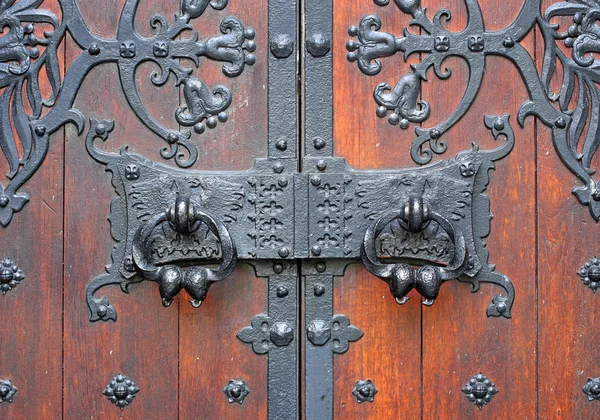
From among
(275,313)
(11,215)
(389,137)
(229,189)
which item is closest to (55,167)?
(11,215)

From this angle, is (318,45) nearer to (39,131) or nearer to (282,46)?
(282,46)

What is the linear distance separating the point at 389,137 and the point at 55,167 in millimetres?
498

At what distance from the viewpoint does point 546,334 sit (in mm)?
1359

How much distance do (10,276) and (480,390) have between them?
71cm

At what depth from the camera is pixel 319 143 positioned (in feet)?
4.45

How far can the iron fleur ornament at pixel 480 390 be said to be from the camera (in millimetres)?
1354

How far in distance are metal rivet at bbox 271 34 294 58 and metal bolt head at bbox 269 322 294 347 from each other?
15.6 inches

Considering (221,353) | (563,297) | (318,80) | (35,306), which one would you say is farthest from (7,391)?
(563,297)

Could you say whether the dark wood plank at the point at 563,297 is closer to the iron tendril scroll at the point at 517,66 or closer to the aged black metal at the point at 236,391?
the iron tendril scroll at the point at 517,66

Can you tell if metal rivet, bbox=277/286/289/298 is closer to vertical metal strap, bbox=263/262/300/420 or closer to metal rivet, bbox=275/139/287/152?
vertical metal strap, bbox=263/262/300/420

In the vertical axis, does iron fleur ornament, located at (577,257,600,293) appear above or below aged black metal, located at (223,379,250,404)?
above

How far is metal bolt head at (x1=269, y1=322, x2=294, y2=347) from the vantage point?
4.42ft

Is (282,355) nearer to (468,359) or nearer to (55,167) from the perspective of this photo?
(468,359)

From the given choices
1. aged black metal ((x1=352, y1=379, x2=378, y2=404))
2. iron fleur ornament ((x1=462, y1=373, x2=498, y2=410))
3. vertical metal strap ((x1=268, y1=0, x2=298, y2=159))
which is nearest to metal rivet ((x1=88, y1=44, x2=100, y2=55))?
vertical metal strap ((x1=268, y1=0, x2=298, y2=159))
